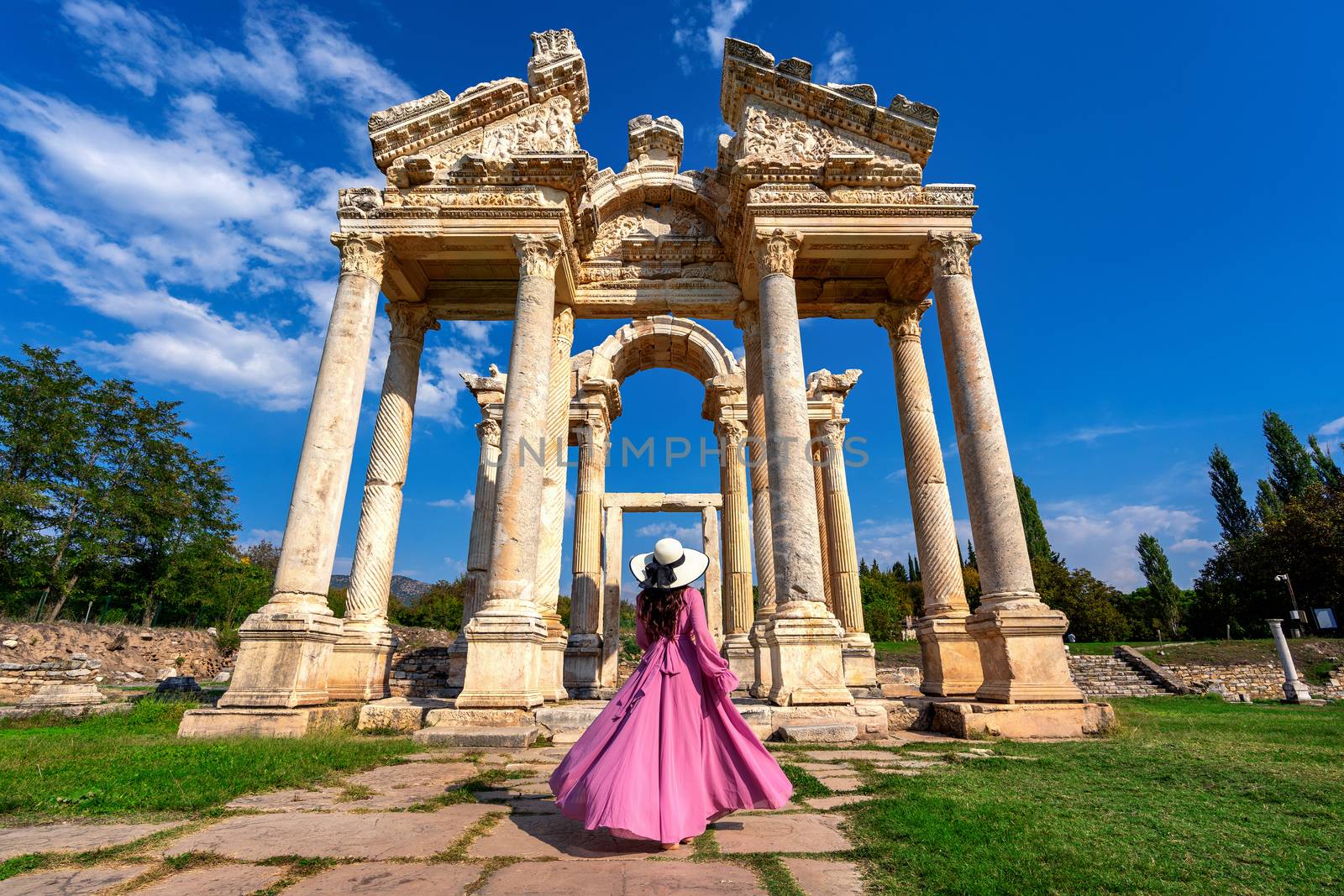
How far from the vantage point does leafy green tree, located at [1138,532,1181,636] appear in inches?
2007

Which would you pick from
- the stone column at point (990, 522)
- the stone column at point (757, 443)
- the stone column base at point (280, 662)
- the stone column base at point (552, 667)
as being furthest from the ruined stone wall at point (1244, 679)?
the stone column base at point (280, 662)

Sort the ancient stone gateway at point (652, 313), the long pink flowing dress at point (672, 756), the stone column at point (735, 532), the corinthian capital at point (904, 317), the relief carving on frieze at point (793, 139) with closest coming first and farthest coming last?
the long pink flowing dress at point (672, 756), the ancient stone gateway at point (652, 313), the relief carving on frieze at point (793, 139), the corinthian capital at point (904, 317), the stone column at point (735, 532)

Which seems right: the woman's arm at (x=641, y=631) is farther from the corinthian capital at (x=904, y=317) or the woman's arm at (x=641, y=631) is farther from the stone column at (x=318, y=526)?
the corinthian capital at (x=904, y=317)

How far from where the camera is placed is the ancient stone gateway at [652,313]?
32.2 ft

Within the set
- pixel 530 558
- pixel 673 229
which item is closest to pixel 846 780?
pixel 530 558

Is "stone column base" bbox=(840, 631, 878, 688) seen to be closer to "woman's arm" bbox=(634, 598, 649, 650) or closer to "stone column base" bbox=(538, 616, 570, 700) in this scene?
"stone column base" bbox=(538, 616, 570, 700)

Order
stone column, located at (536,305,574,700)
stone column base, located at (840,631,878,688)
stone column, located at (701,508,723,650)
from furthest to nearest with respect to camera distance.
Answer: stone column, located at (701,508,723,650) < stone column base, located at (840,631,878,688) < stone column, located at (536,305,574,700)

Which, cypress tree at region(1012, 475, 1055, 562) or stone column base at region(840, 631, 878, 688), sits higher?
cypress tree at region(1012, 475, 1055, 562)

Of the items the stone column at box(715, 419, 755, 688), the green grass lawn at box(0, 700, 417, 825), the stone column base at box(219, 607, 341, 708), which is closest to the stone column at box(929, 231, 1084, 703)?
the stone column at box(715, 419, 755, 688)

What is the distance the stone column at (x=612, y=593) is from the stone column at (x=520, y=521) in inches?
317

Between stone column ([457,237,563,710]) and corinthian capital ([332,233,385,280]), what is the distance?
8.94ft

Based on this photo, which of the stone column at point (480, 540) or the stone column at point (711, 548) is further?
the stone column at point (711, 548)

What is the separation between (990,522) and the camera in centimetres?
1066

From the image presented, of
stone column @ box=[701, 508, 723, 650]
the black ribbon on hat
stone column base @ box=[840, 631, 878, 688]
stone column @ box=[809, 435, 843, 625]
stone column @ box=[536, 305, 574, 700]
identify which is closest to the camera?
the black ribbon on hat
